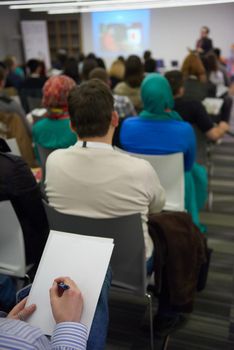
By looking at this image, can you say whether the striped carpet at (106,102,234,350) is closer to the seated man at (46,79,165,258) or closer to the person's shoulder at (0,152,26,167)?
the seated man at (46,79,165,258)

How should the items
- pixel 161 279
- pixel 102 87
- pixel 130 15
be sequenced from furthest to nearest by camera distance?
pixel 130 15, pixel 161 279, pixel 102 87

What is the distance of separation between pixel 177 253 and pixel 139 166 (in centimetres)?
44

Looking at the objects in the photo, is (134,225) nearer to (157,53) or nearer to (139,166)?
(139,166)

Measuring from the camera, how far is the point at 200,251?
1544 mm

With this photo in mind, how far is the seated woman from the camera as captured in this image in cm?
189

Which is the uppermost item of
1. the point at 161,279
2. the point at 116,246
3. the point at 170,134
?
the point at 170,134

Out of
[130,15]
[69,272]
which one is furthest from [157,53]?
[69,272]

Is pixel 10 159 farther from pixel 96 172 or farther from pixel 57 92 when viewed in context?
pixel 57 92

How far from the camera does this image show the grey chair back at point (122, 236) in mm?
1225

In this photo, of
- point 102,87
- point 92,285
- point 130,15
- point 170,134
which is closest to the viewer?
point 92,285

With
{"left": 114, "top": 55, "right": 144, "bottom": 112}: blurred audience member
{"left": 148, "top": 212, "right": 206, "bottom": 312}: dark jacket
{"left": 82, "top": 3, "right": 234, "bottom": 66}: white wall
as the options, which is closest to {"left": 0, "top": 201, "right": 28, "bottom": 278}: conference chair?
{"left": 148, "top": 212, "right": 206, "bottom": 312}: dark jacket

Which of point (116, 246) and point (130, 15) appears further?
point (130, 15)

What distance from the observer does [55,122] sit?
2.22 metres

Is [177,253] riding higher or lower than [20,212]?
lower
